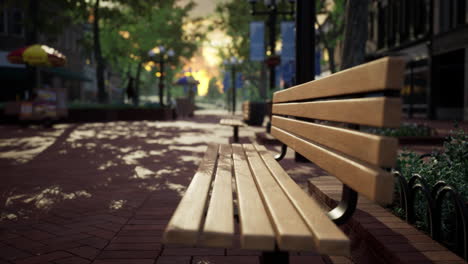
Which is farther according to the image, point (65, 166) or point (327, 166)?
point (65, 166)

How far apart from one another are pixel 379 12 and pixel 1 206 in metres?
30.3

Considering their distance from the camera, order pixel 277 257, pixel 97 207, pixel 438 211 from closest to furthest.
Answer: pixel 277 257 → pixel 438 211 → pixel 97 207

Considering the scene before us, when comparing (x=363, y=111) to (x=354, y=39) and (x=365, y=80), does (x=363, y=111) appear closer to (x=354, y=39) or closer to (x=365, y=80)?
(x=365, y=80)

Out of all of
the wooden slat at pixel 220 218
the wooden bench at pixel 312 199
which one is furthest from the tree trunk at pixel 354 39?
the wooden slat at pixel 220 218

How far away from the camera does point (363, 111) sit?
1.73 meters

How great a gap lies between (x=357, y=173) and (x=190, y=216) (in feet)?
2.30

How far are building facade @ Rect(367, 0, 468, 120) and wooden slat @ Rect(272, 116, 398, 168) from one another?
63.8ft

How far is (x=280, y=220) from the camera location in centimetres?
155

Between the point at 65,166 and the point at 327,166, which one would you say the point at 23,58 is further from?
the point at 327,166

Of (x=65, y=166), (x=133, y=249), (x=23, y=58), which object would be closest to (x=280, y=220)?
(x=133, y=249)

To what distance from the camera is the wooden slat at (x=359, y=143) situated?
4.97 ft

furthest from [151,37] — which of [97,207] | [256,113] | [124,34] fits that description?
[97,207]

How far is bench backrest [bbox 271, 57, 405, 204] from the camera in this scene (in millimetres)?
1520

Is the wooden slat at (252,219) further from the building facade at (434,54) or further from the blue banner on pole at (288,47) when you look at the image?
the building facade at (434,54)
